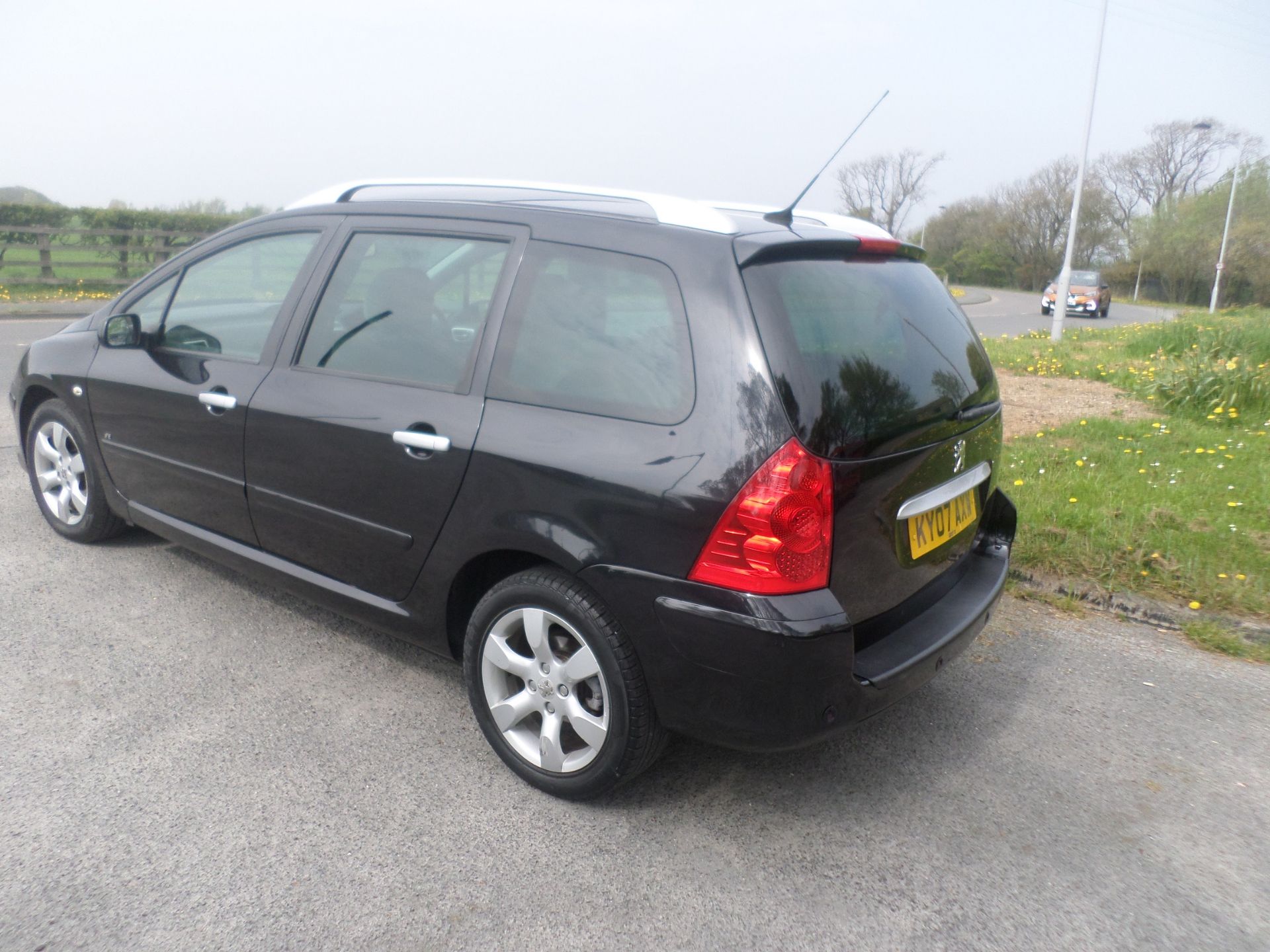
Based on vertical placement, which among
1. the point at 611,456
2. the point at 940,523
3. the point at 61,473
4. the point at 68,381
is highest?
the point at 611,456

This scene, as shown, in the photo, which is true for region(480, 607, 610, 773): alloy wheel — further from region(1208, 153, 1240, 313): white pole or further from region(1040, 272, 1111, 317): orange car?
region(1208, 153, 1240, 313): white pole

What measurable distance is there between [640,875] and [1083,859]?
1.20 meters

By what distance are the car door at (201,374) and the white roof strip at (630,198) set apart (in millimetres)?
180

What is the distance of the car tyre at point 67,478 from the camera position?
14.4ft

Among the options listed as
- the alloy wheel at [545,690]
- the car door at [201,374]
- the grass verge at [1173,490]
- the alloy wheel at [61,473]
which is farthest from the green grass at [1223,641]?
the alloy wheel at [61,473]

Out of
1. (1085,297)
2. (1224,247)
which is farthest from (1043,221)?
(1085,297)

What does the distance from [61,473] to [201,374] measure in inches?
57.1

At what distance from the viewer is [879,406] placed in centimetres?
257

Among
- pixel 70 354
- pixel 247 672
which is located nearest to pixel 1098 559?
pixel 247 672

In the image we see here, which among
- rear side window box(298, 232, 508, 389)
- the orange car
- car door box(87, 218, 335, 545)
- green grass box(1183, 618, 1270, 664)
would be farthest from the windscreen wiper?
the orange car

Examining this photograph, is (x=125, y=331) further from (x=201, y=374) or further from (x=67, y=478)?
(x=67, y=478)

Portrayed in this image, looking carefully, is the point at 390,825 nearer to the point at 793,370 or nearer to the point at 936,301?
the point at 793,370

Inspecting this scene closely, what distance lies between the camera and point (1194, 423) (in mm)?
7410

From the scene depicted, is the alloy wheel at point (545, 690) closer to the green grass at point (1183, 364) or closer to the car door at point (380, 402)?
the car door at point (380, 402)
